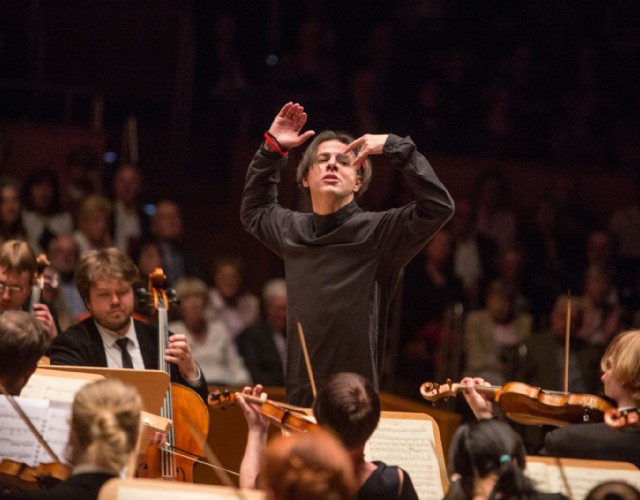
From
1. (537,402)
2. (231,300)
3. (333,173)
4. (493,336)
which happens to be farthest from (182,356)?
(493,336)

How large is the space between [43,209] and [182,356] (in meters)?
3.06

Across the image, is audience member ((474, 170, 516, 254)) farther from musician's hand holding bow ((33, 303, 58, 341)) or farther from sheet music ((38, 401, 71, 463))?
sheet music ((38, 401, 71, 463))

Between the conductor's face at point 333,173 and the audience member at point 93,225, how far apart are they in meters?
2.84

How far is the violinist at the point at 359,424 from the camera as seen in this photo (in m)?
2.88

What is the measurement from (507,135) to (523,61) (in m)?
0.68

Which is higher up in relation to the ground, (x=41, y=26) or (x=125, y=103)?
(x=41, y=26)

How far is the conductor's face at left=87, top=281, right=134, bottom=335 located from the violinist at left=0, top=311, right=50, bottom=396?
895 mm

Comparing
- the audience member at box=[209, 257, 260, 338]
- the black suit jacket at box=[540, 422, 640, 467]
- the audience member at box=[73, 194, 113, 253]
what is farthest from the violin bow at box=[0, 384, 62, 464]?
the audience member at box=[209, 257, 260, 338]

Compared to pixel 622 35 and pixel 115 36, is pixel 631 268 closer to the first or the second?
pixel 622 35

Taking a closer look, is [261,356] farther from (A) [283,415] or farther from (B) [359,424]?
(B) [359,424]

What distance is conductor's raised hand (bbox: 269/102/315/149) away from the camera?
13.5ft

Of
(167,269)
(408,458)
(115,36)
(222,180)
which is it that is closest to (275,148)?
(408,458)

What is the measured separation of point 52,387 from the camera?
3361 millimetres

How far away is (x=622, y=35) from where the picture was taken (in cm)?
900
